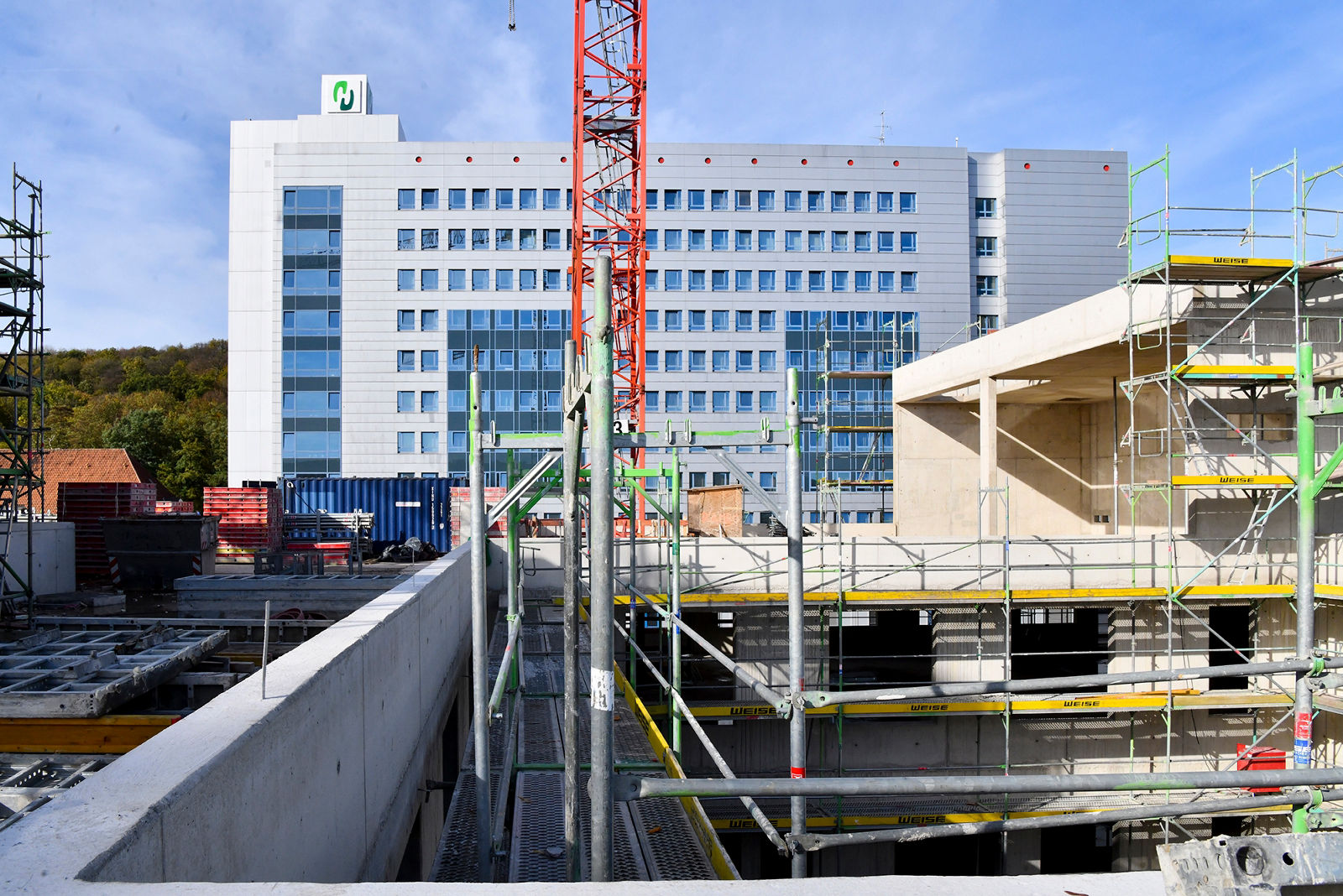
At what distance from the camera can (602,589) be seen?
9.37 feet

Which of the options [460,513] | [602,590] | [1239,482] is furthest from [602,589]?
[460,513]

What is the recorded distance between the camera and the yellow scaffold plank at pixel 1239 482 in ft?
41.1

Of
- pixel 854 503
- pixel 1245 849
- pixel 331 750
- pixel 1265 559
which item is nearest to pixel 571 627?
pixel 331 750

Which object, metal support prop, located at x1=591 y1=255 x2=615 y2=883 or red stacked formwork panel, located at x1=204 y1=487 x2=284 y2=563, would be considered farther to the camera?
red stacked formwork panel, located at x1=204 y1=487 x2=284 y2=563

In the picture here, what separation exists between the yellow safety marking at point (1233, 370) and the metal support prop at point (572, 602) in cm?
1159

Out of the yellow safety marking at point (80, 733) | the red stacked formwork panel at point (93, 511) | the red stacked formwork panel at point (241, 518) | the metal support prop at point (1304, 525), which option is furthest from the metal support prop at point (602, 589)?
the red stacked formwork panel at point (241, 518)

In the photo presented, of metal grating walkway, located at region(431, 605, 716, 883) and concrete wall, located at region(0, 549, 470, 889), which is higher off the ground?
concrete wall, located at region(0, 549, 470, 889)

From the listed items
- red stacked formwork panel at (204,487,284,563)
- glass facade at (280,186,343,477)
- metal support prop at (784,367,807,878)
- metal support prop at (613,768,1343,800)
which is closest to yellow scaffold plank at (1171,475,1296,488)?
metal support prop at (784,367,807,878)

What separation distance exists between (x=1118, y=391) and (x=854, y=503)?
2142 centimetres

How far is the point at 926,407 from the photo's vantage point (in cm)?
2205

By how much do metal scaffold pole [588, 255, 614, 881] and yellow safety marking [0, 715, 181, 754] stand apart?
4995 millimetres

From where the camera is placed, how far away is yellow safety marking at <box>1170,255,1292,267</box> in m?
12.2

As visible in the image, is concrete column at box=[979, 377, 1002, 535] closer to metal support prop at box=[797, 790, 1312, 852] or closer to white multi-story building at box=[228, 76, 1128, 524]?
metal support prop at box=[797, 790, 1312, 852]

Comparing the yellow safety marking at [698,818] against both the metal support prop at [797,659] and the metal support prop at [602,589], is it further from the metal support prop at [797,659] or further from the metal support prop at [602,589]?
the metal support prop at [602,589]
